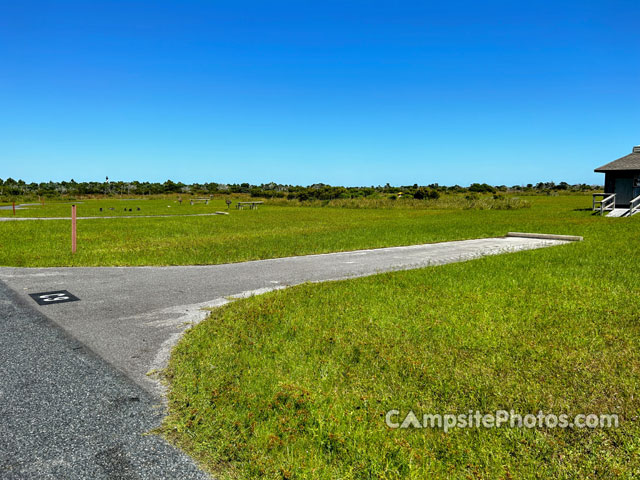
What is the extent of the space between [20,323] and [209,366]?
3.51 m

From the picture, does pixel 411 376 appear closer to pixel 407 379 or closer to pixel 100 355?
pixel 407 379

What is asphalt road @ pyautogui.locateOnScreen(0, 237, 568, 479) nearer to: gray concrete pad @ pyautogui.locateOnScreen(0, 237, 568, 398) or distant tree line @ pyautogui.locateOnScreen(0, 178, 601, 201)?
gray concrete pad @ pyautogui.locateOnScreen(0, 237, 568, 398)

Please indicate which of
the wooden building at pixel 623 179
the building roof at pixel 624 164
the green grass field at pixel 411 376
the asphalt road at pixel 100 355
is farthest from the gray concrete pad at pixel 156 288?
the wooden building at pixel 623 179

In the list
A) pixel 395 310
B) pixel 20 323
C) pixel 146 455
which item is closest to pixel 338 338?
pixel 395 310

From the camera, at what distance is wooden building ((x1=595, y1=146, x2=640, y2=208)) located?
30.0m

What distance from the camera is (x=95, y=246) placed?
14250mm

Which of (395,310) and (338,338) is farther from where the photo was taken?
(395,310)

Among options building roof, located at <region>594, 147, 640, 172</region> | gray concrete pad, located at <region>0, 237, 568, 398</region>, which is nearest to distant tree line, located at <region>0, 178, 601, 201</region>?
building roof, located at <region>594, 147, 640, 172</region>

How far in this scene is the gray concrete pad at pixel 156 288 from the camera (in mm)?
5277

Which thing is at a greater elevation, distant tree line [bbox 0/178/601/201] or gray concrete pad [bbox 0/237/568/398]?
distant tree line [bbox 0/178/601/201]

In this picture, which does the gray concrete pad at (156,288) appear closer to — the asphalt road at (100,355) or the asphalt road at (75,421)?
the asphalt road at (100,355)

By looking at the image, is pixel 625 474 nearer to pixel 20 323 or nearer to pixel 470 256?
pixel 20 323

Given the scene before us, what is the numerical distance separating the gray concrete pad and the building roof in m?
22.3

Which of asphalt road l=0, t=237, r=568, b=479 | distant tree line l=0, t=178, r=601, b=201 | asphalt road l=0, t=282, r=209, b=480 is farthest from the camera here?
distant tree line l=0, t=178, r=601, b=201
